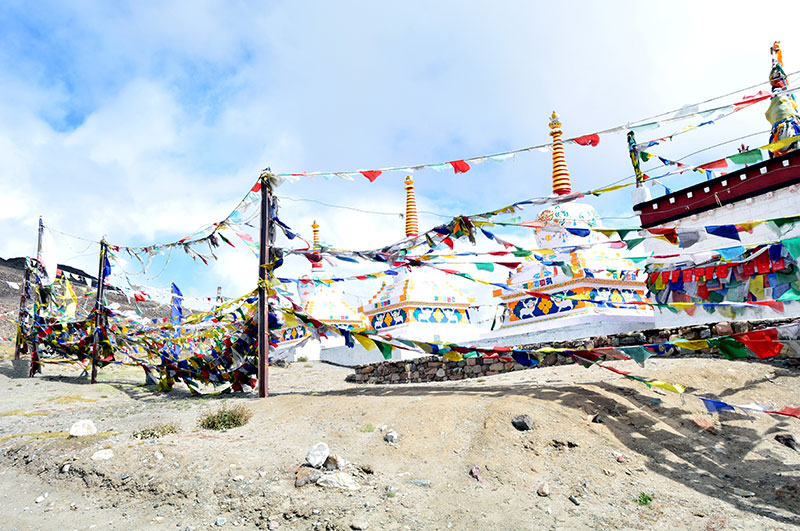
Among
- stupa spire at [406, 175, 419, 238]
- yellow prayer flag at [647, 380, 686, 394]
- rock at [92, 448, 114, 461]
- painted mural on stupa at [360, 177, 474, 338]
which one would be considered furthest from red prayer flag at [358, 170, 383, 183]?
stupa spire at [406, 175, 419, 238]

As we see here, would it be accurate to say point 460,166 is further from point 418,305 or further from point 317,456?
point 418,305

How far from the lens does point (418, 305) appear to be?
16672 millimetres

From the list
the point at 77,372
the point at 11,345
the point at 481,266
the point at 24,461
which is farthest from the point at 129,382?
the point at 11,345

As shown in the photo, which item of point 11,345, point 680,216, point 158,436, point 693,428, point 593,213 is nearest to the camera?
point 693,428

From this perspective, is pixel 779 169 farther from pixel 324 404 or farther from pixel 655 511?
pixel 324 404

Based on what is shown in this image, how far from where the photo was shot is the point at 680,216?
11109mm

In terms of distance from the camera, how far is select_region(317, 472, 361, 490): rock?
14.1ft

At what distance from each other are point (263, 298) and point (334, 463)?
482 centimetres

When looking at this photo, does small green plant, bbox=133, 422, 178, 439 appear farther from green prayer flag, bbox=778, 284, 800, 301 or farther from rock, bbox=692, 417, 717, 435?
green prayer flag, bbox=778, 284, 800, 301

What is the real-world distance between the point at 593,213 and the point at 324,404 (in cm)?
1100

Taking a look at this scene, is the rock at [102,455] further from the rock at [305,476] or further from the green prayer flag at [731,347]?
the green prayer flag at [731,347]

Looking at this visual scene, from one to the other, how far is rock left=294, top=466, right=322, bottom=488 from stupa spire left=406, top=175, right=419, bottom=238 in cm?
1447

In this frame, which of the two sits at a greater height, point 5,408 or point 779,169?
point 779,169

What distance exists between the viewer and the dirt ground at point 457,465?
391cm
